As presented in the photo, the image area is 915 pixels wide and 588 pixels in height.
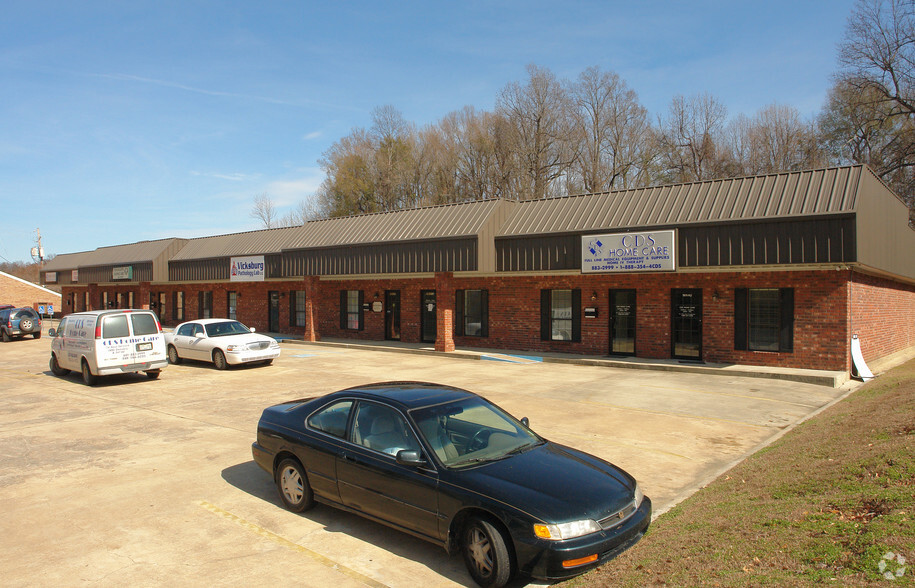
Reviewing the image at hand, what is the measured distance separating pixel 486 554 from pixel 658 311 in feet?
49.5

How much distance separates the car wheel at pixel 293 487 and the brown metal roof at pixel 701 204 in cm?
1317

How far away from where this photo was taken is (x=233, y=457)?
8.55 meters

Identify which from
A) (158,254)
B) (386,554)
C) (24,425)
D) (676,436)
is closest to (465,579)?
(386,554)

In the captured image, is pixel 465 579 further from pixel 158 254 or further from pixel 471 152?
pixel 471 152

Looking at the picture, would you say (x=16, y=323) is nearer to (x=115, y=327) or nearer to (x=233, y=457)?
(x=115, y=327)

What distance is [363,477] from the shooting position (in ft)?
18.5

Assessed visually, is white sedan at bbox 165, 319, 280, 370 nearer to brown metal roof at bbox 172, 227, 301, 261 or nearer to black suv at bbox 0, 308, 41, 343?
brown metal roof at bbox 172, 227, 301, 261

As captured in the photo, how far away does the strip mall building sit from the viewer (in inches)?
607

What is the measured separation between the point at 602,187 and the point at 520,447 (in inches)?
1667

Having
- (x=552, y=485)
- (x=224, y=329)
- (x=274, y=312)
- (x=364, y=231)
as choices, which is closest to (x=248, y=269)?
(x=274, y=312)

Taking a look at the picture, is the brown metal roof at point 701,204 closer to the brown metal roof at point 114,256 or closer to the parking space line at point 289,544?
the parking space line at point 289,544

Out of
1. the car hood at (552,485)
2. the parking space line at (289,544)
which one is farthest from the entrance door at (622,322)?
the parking space line at (289,544)

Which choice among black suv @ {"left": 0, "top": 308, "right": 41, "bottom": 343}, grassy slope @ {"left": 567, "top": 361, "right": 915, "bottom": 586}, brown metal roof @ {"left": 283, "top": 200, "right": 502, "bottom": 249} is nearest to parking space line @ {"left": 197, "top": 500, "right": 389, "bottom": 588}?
grassy slope @ {"left": 567, "top": 361, "right": 915, "bottom": 586}

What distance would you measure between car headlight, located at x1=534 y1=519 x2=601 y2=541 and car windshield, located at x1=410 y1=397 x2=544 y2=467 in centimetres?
98
